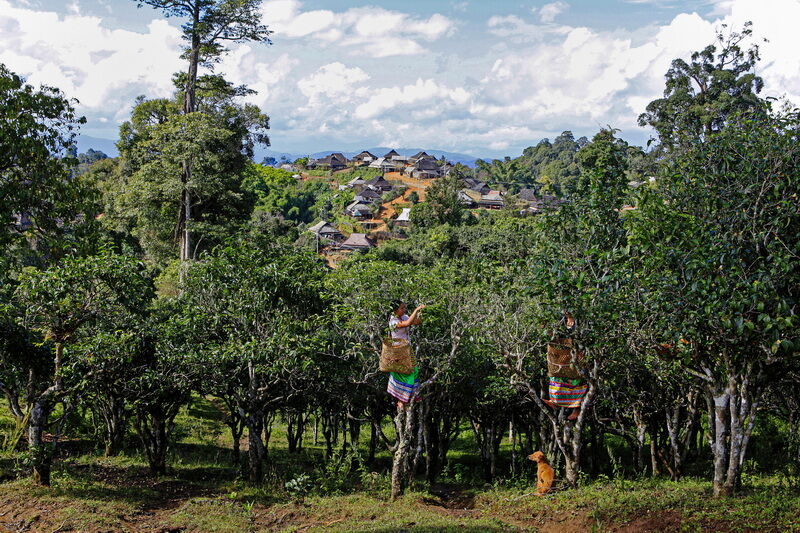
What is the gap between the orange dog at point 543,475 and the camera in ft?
34.0

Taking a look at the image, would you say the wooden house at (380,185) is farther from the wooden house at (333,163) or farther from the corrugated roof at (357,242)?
the corrugated roof at (357,242)

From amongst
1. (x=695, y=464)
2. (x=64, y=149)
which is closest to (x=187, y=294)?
(x=64, y=149)

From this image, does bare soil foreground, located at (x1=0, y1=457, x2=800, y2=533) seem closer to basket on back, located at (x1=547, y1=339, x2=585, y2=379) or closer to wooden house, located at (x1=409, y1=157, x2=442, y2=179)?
basket on back, located at (x1=547, y1=339, x2=585, y2=379)

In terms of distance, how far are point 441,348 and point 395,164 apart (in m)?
110

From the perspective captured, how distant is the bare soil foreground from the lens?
27.2 feet

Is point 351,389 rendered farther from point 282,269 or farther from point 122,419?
point 122,419

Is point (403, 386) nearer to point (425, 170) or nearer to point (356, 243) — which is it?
point (356, 243)

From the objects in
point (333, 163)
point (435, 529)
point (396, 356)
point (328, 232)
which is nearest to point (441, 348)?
point (396, 356)

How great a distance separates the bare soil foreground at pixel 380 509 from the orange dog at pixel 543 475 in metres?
0.21

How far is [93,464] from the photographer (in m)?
13.5

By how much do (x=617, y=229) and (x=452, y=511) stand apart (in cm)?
576

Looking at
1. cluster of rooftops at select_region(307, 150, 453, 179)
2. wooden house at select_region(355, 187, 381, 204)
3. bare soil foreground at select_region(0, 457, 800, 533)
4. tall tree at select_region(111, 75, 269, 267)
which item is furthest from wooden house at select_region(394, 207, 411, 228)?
bare soil foreground at select_region(0, 457, 800, 533)

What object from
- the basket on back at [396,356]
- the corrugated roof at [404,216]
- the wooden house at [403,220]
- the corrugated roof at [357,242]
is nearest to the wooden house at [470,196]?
the corrugated roof at [404,216]

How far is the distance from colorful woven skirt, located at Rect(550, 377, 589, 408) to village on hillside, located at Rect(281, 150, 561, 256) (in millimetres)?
37453
